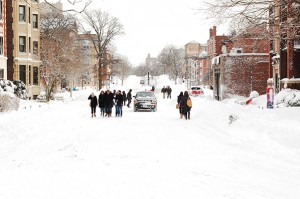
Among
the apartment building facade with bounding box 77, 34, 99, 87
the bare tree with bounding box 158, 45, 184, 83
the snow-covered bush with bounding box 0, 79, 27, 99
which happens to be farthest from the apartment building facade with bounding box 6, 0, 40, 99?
the bare tree with bounding box 158, 45, 184, 83

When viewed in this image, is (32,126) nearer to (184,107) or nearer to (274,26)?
(184,107)

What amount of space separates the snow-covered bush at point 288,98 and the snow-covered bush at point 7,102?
1622 cm

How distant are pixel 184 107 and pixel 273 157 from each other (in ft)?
38.4

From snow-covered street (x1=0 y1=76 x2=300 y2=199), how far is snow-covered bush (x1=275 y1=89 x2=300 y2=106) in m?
5.31

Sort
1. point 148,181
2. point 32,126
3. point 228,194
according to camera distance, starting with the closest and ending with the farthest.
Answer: point 228,194 < point 148,181 < point 32,126

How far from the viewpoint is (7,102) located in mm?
24094

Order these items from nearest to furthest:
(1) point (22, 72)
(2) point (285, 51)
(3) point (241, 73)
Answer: (2) point (285, 51), (1) point (22, 72), (3) point (241, 73)

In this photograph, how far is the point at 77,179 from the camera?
28.0ft

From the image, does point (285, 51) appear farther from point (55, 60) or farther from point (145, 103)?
point (55, 60)

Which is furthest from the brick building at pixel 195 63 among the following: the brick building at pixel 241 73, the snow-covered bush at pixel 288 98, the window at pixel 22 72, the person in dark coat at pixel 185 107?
the person in dark coat at pixel 185 107

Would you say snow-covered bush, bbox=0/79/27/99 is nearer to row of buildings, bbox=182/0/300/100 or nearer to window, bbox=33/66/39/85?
window, bbox=33/66/39/85

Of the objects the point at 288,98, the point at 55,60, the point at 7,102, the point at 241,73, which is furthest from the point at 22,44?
the point at 288,98

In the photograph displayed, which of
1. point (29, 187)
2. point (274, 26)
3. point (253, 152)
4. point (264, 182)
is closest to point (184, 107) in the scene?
point (274, 26)

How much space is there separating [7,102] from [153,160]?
1579 centimetres
